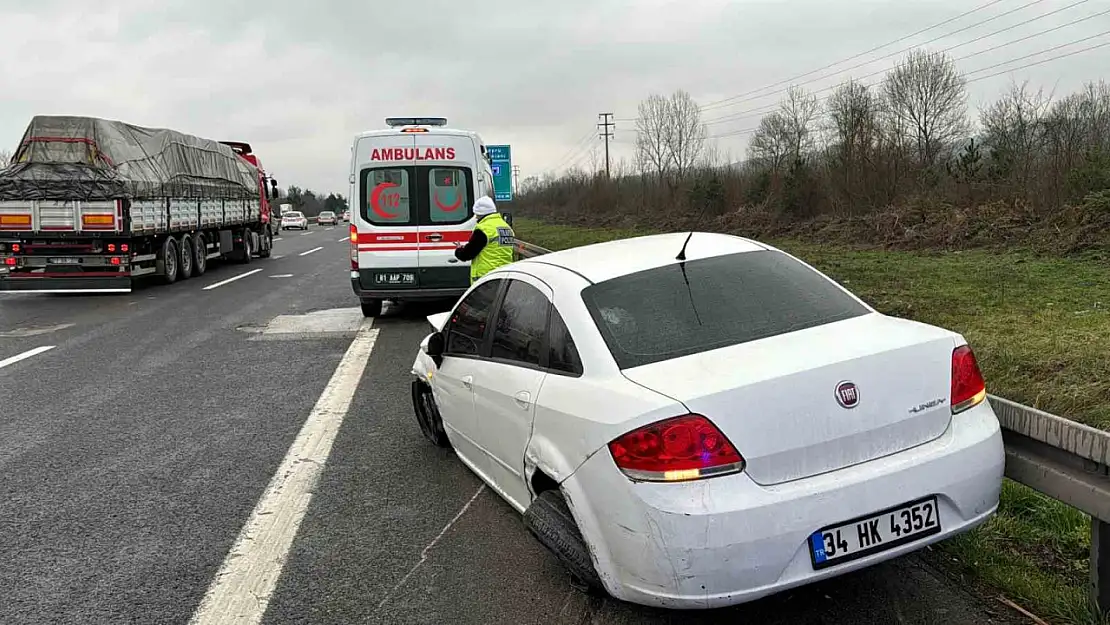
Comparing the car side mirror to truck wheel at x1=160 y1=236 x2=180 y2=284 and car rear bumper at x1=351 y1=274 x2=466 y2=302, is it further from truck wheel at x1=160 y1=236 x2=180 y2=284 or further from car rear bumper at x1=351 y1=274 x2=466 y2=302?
truck wheel at x1=160 y1=236 x2=180 y2=284

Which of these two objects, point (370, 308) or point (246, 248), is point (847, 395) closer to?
point (370, 308)

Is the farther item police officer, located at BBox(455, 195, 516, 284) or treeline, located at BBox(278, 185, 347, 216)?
treeline, located at BBox(278, 185, 347, 216)

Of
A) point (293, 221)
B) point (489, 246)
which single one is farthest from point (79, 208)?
point (293, 221)

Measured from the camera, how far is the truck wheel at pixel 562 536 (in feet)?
11.1

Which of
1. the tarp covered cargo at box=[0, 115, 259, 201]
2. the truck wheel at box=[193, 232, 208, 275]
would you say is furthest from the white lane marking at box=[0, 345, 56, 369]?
the truck wheel at box=[193, 232, 208, 275]

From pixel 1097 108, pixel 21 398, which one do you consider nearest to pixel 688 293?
pixel 21 398

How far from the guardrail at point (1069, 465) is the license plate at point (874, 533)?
1.59 feet

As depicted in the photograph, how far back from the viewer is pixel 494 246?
967 cm

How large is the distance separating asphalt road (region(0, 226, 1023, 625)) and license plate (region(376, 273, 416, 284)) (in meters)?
3.06

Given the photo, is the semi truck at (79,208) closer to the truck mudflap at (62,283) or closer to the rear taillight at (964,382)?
the truck mudflap at (62,283)

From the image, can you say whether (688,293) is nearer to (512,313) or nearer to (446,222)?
(512,313)

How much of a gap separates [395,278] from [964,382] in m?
9.95

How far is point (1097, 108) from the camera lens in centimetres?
2353

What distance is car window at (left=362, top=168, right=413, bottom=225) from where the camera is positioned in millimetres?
12539
